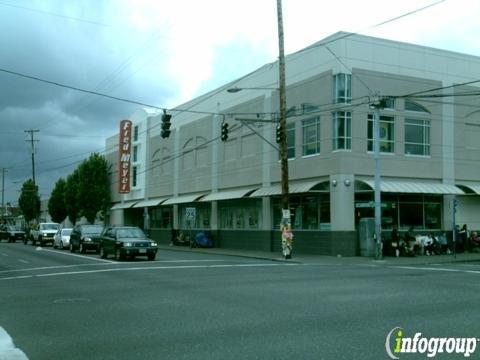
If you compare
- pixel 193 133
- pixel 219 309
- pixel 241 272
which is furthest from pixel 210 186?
pixel 219 309

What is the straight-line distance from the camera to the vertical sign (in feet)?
190

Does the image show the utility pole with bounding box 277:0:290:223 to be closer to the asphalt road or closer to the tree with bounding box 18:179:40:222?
the asphalt road

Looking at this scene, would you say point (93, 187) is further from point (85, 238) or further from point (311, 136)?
point (311, 136)

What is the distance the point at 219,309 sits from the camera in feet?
37.1

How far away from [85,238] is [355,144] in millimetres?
15738

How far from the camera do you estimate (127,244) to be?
26.4m

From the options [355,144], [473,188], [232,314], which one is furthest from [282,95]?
[232,314]

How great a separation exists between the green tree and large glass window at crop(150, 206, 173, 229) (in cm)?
1051

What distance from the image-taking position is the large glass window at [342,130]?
30.3 metres

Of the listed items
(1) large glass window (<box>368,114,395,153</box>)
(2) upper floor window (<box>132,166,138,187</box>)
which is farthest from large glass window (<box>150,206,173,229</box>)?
(1) large glass window (<box>368,114,395,153</box>)

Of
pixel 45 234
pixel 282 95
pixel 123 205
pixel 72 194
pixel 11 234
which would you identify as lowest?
pixel 11 234

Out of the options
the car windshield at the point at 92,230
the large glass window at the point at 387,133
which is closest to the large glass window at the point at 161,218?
the car windshield at the point at 92,230

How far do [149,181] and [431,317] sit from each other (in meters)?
47.9

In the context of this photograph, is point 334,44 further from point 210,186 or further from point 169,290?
point 169,290
